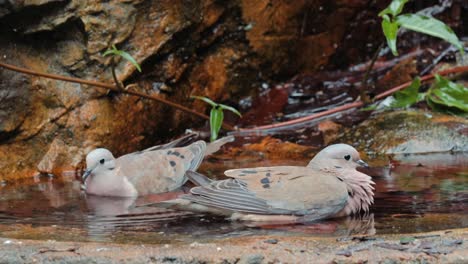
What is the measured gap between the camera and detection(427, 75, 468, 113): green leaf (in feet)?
23.5

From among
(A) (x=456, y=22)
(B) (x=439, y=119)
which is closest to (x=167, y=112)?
(B) (x=439, y=119)

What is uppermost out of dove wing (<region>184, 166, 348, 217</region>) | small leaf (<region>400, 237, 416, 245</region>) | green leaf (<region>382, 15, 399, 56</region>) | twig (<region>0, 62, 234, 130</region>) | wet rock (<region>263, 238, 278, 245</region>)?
green leaf (<region>382, 15, 399, 56</region>)

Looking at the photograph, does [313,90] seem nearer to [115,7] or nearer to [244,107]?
[244,107]

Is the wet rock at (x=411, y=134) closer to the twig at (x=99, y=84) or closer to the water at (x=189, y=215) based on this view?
the water at (x=189, y=215)

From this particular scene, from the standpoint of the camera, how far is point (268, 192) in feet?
15.8

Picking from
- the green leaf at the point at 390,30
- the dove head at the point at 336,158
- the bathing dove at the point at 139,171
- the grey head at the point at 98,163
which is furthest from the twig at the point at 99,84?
the dove head at the point at 336,158

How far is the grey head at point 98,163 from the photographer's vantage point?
6074mm

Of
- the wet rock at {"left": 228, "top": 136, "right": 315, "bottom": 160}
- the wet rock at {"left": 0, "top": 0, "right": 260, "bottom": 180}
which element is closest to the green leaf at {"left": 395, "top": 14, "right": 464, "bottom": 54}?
the wet rock at {"left": 228, "top": 136, "right": 315, "bottom": 160}

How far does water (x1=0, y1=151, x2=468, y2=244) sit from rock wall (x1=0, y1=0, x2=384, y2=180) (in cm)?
57

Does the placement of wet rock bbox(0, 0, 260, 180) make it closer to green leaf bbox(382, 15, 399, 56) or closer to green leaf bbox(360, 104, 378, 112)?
green leaf bbox(360, 104, 378, 112)

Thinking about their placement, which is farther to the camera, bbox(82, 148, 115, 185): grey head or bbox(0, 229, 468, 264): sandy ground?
bbox(82, 148, 115, 185): grey head

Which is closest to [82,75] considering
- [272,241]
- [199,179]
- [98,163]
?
[98,163]

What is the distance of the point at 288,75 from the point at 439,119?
1982mm

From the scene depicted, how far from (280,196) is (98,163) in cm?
186
